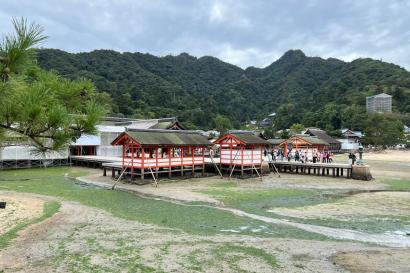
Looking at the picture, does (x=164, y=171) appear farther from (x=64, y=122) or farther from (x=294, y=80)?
(x=294, y=80)

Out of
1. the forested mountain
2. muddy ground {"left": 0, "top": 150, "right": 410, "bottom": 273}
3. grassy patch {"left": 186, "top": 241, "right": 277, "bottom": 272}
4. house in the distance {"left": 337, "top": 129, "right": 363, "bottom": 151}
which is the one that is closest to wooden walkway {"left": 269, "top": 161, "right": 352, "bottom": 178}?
muddy ground {"left": 0, "top": 150, "right": 410, "bottom": 273}

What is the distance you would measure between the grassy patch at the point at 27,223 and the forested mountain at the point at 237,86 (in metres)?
45.8

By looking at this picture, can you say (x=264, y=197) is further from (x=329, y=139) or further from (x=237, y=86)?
(x=237, y=86)

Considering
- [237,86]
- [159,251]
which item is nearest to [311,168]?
[159,251]

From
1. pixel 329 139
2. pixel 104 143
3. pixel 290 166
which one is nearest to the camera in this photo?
pixel 290 166

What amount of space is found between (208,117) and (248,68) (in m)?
69.0

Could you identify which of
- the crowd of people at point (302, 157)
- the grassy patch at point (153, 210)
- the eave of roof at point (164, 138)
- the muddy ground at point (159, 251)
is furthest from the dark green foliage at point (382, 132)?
the muddy ground at point (159, 251)

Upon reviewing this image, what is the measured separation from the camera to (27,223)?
12133 mm

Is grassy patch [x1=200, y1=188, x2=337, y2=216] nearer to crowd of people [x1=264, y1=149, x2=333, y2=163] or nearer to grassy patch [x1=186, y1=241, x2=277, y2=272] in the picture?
grassy patch [x1=186, y1=241, x2=277, y2=272]

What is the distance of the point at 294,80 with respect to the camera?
436ft

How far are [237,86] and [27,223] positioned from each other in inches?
4860

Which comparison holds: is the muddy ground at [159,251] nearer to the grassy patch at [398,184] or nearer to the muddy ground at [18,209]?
the muddy ground at [18,209]

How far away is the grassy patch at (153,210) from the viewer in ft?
40.4

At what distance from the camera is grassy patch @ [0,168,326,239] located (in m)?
12.3
